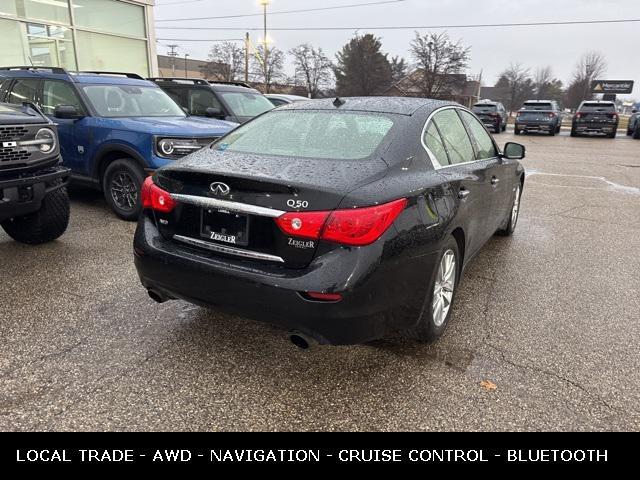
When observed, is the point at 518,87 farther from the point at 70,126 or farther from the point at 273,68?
the point at 70,126

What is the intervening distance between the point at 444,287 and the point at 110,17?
15.7 meters

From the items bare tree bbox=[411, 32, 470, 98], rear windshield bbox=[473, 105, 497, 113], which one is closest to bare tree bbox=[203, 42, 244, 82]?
bare tree bbox=[411, 32, 470, 98]

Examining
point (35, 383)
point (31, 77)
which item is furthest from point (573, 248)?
point (31, 77)

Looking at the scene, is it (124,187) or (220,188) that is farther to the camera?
(124,187)

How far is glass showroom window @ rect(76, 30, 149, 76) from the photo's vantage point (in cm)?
1450

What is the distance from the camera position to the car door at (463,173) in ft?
9.96

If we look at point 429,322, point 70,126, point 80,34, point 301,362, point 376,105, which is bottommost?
point 301,362

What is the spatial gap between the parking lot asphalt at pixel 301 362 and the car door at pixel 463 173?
2.06 feet

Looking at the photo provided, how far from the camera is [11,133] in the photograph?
3881 mm

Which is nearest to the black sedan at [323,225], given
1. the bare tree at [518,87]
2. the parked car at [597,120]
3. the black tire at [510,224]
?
the black tire at [510,224]

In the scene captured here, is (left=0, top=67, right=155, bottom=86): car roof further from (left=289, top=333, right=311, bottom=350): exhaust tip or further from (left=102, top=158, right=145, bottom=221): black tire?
(left=289, top=333, right=311, bottom=350): exhaust tip

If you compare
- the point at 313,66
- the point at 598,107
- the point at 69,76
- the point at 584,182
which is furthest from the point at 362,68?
the point at 69,76
